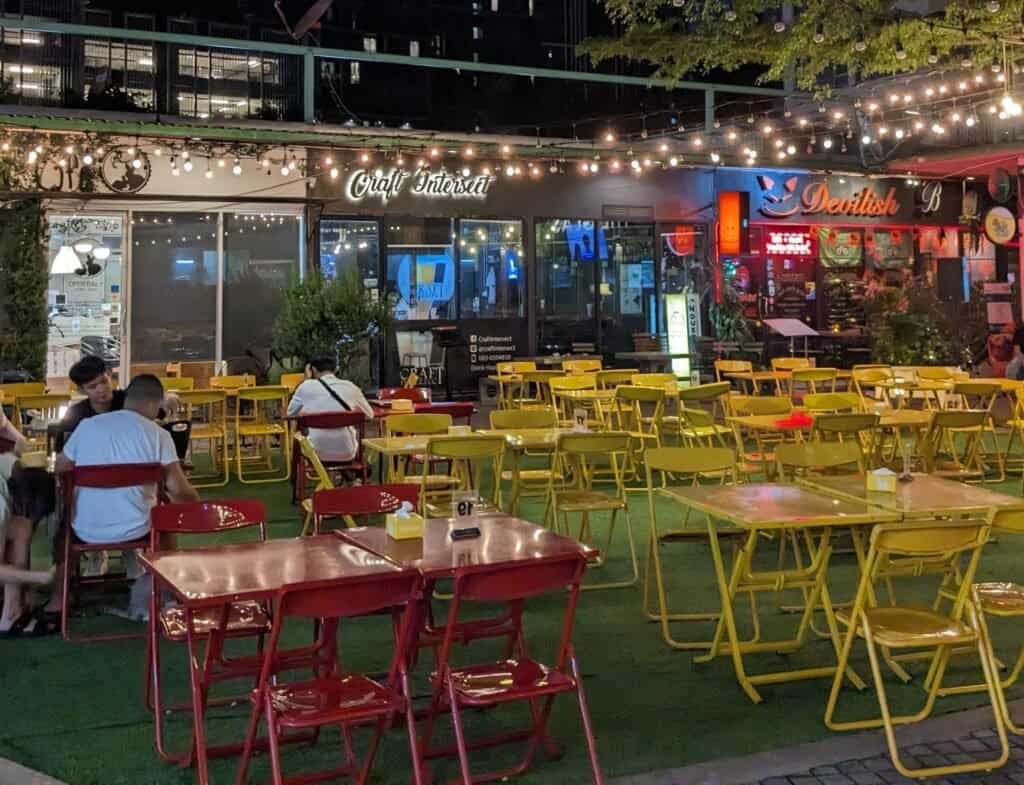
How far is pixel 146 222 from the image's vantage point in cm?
1427

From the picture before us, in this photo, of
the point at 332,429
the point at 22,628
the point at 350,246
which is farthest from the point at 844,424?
the point at 350,246

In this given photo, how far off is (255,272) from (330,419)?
7991mm

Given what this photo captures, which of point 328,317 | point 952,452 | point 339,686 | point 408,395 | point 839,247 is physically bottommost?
point 339,686

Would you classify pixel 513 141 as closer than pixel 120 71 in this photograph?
Yes

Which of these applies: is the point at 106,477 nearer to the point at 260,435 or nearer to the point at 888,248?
the point at 260,435

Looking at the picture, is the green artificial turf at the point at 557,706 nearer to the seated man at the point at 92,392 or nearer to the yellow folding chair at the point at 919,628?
the yellow folding chair at the point at 919,628

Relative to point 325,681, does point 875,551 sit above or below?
above

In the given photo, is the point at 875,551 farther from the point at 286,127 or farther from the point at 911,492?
the point at 286,127

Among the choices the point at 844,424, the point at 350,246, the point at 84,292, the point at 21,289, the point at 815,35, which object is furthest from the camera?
the point at 350,246

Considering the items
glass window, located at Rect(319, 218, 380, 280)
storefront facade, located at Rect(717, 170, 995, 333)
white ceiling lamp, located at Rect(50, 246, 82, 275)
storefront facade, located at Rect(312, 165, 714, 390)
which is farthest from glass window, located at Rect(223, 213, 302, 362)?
storefront facade, located at Rect(717, 170, 995, 333)

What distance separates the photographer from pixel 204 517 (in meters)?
4.28

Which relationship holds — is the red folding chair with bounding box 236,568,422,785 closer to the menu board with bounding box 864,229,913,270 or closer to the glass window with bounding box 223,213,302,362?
the glass window with bounding box 223,213,302,362

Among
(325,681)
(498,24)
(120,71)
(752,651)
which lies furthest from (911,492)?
(498,24)

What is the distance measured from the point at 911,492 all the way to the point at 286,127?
11315mm
